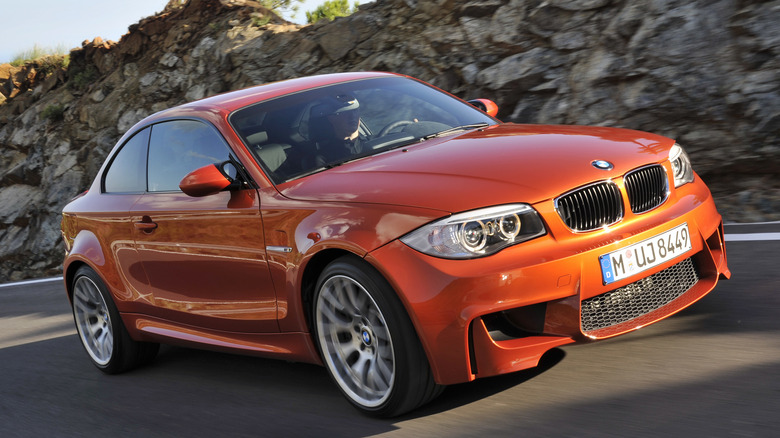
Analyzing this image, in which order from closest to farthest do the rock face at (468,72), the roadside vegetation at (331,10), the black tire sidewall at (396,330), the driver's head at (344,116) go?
the black tire sidewall at (396,330), the driver's head at (344,116), the rock face at (468,72), the roadside vegetation at (331,10)

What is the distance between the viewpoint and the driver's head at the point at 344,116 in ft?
15.1

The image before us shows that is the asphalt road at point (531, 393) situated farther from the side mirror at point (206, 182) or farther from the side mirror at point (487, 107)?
the side mirror at point (487, 107)

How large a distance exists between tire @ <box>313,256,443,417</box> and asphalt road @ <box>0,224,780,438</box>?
4.8 inches

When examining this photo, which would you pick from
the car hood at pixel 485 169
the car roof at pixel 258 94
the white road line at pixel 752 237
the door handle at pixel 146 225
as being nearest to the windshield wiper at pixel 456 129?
the car hood at pixel 485 169

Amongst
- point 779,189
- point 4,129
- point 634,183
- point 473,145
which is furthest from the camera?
point 4,129

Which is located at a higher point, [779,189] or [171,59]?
[171,59]

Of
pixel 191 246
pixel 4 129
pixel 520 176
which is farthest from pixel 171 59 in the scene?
pixel 520 176

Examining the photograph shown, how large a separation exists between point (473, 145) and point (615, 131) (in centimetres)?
78

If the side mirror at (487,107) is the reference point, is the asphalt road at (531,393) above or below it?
below

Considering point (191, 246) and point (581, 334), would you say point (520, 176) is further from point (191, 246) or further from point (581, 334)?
point (191, 246)

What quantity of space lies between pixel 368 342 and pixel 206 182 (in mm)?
1168

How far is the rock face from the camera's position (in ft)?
25.8

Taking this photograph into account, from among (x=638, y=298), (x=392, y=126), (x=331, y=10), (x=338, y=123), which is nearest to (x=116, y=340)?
(x=338, y=123)

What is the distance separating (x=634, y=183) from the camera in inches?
150
